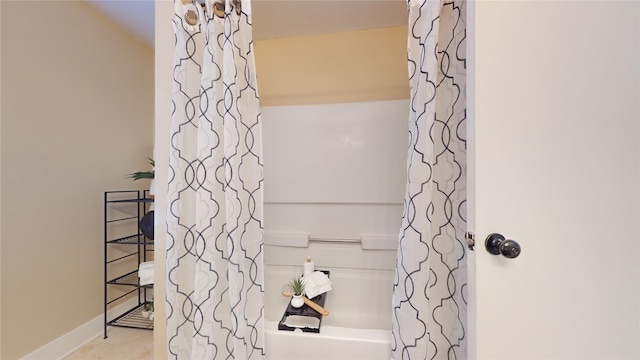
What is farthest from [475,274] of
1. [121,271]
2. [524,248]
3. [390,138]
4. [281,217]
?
[121,271]

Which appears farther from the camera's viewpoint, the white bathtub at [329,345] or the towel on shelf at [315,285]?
the towel on shelf at [315,285]

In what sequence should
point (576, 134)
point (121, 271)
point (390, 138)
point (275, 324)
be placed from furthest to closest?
point (121, 271) → point (390, 138) → point (275, 324) → point (576, 134)

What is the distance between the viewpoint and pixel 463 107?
839 mm

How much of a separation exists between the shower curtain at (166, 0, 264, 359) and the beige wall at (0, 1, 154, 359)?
1178mm

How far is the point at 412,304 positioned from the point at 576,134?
26.3 inches

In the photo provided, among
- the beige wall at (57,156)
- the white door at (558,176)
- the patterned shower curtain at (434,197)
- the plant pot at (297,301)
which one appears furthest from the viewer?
the beige wall at (57,156)

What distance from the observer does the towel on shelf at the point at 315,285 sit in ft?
3.97

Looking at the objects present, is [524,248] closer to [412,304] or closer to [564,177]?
[564,177]

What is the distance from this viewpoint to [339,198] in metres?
1.50

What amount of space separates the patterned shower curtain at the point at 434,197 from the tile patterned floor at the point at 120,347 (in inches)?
65.3

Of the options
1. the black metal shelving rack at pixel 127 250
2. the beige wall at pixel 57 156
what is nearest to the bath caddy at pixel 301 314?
the black metal shelving rack at pixel 127 250

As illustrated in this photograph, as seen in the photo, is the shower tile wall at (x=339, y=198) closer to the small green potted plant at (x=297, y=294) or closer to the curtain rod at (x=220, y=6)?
the small green potted plant at (x=297, y=294)

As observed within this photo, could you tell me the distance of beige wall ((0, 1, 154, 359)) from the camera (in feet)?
4.35

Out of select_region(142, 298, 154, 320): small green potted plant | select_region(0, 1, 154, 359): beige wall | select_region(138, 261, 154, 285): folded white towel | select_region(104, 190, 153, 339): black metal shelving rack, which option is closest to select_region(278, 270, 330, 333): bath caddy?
select_region(138, 261, 154, 285): folded white towel
